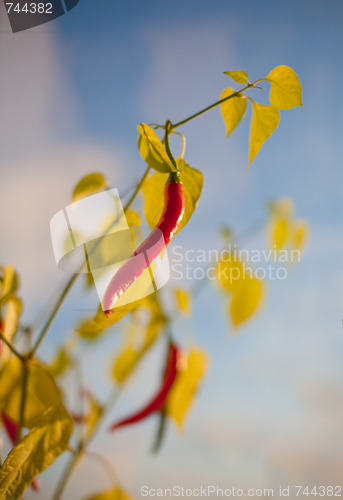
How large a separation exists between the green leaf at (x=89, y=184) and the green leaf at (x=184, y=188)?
0.31 ft

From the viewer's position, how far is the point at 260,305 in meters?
0.64

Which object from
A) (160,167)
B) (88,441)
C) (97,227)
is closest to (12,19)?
(97,227)

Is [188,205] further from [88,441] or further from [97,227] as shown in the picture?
[88,441]

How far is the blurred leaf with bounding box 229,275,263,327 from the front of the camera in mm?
613

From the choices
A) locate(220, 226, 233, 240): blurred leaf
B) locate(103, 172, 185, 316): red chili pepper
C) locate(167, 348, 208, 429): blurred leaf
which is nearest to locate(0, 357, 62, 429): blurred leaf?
locate(103, 172, 185, 316): red chili pepper

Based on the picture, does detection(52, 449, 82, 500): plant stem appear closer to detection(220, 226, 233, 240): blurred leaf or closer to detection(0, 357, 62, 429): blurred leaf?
detection(0, 357, 62, 429): blurred leaf

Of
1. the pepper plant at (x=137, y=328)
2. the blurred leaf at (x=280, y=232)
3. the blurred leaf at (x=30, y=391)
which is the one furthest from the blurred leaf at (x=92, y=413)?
the blurred leaf at (x=280, y=232)

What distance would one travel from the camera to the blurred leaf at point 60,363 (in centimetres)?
63

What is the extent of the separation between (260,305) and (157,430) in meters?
0.21

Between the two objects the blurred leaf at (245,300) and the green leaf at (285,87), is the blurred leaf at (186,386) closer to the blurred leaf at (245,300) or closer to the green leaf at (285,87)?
the blurred leaf at (245,300)

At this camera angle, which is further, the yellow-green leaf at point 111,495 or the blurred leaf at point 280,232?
the blurred leaf at point 280,232

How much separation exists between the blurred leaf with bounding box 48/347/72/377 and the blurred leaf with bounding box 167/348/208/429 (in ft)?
0.49

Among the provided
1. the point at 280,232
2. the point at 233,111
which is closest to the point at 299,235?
the point at 280,232

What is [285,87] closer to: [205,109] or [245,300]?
[205,109]
